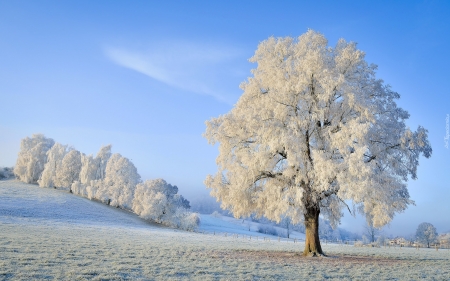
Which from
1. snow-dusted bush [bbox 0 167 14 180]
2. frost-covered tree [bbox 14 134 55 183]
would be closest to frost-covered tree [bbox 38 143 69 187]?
frost-covered tree [bbox 14 134 55 183]

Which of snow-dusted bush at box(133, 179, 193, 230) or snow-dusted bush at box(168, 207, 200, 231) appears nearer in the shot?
snow-dusted bush at box(133, 179, 193, 230)

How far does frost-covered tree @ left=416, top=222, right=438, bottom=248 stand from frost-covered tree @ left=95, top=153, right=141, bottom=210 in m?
72.9

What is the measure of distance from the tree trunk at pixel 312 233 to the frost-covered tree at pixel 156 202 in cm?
5599

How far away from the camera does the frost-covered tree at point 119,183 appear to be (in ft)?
260

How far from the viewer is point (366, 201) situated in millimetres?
18266

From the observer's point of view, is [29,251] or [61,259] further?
[29,251]

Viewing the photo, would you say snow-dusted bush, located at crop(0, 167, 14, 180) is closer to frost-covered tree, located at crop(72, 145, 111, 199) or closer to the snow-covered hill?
frost-covered tree, located at crop(72, 145, 111, 199)

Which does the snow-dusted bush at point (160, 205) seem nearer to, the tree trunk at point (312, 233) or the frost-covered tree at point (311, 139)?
the frost-covered tree at point (311, 139)

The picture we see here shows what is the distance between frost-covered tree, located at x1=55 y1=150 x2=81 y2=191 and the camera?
88812 mm

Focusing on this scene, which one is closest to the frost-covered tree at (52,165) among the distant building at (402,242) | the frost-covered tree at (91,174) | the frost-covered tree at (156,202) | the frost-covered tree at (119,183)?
the frost-covered tree at (91,174)

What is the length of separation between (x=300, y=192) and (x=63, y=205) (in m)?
62.5

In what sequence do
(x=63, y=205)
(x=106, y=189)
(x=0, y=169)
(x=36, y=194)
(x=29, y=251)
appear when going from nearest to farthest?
(x=29, y=251) < (x=63, y=205) < (x=36, y=194) < (x=106, y=189) < (x=0, y=169)

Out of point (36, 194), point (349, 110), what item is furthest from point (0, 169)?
point (349, 110)

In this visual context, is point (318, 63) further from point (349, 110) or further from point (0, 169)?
point (0, 169)
